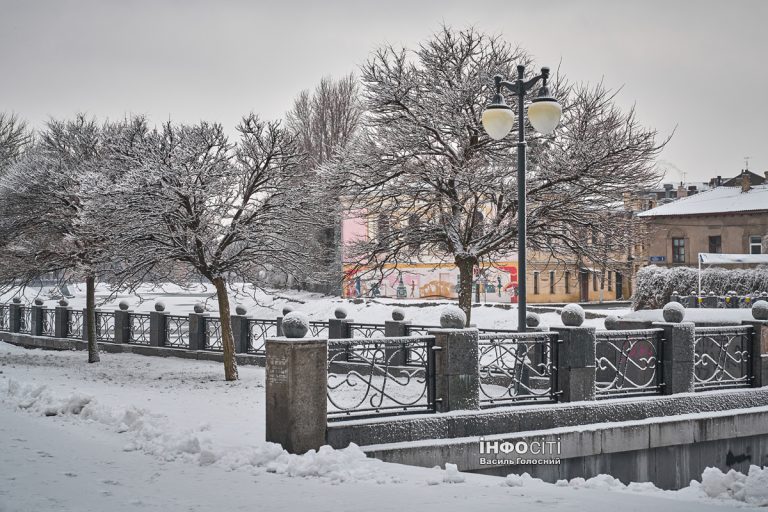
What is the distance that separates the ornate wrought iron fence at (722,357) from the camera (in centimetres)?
1242

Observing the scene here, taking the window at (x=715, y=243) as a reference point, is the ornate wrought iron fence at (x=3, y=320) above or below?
below

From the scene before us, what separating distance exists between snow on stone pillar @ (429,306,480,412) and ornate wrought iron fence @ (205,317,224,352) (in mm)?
12824

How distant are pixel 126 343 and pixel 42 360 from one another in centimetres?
308

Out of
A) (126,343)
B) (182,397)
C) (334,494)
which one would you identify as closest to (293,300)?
(126,343)

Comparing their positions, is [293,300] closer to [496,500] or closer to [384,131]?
[384,131]

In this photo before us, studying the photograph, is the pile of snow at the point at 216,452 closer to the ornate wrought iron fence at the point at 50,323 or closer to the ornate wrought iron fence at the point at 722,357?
the ornate wrought iron fence at the point at 722,357

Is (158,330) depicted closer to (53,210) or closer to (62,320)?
(53,210)

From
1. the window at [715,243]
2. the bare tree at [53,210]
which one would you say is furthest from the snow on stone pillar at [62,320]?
the window at [715,243]

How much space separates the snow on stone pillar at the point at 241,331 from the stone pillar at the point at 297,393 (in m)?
12.1

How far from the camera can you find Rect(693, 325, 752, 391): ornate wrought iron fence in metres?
12.4

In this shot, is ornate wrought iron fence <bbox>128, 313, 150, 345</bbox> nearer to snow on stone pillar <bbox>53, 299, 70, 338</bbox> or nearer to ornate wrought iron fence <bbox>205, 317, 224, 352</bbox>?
ornate wrought iron fence <bbox>205, 317, 224, 352</bbox>

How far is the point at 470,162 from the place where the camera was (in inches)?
735

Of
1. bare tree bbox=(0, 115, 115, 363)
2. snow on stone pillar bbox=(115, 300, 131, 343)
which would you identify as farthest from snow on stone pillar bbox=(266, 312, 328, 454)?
snow on stone pillar bbox=(115, 300, 131, 343)

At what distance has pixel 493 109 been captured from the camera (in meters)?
11.5
